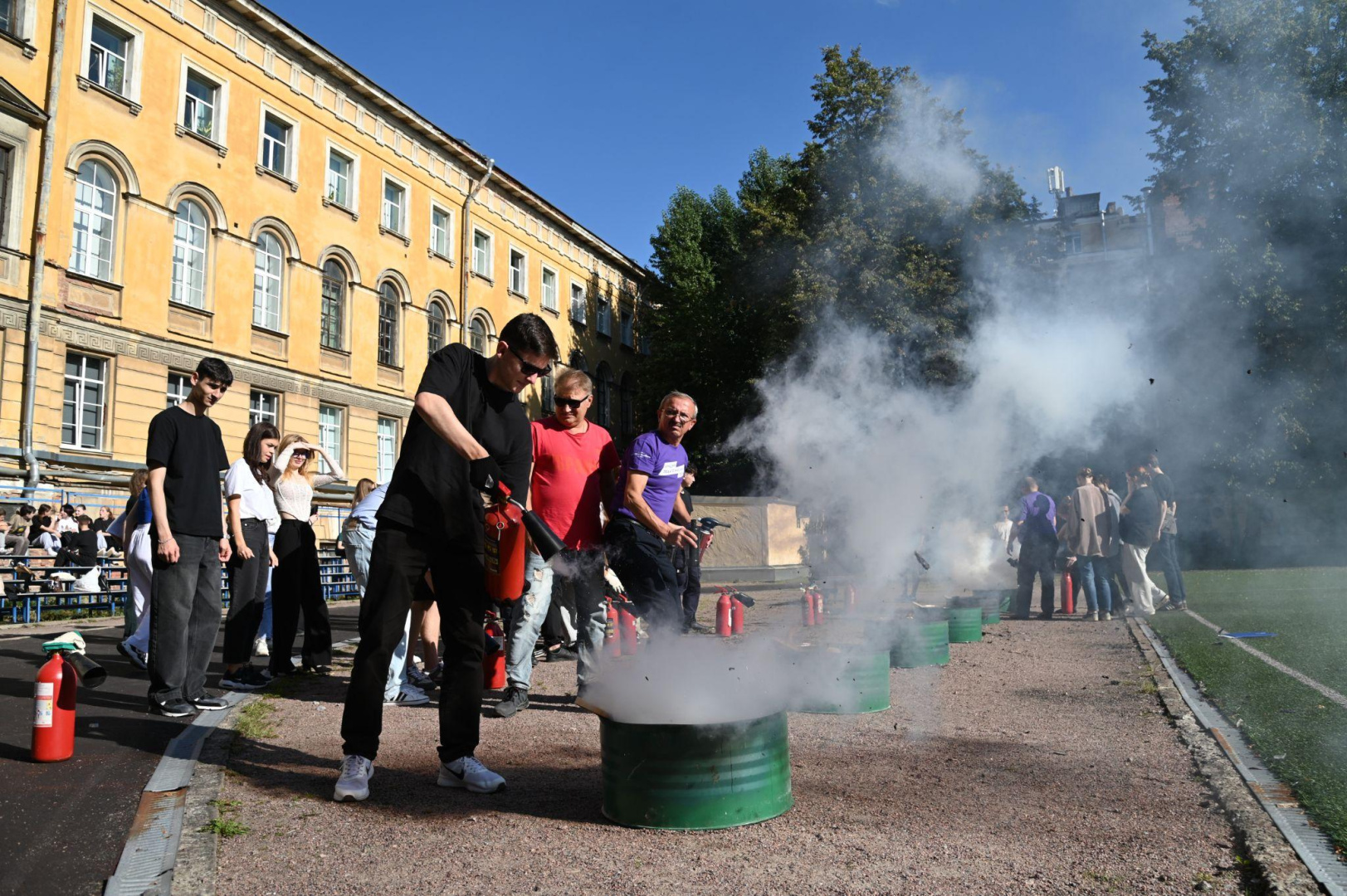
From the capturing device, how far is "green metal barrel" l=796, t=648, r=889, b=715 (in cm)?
580

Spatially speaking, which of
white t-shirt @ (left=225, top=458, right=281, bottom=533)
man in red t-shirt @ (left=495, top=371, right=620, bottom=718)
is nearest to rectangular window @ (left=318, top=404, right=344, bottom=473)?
white t-shirt @ (left=225, top=458, right=281, bottom=533)

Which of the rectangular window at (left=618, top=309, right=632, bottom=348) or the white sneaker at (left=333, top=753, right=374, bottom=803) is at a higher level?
the rectangular window at (left=618, top=309, right=632, bottom=348)

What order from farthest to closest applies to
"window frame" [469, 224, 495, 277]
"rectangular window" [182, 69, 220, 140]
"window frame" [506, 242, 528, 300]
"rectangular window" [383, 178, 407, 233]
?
"window frame" [506, 242, 528, 300] → "window frame" [469, 224, 495, 277] → "rectangular window" [383, 178, 407, 233] → "rectangular window" [182, 69, 220, 140]

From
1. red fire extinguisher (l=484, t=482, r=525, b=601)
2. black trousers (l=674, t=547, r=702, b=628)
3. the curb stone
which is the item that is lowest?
the curb stone

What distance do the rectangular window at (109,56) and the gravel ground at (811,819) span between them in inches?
826

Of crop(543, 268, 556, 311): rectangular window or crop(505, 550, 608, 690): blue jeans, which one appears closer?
crop(505, 550, 608, 690): blue jeans

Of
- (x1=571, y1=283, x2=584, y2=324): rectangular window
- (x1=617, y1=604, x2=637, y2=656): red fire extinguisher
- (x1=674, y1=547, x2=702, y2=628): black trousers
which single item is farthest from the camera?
(x1=571, y1=283, x2=584, y2=324): rectangular window

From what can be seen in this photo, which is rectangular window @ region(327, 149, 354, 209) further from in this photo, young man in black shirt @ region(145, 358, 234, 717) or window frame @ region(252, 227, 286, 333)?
young man in black shirt @ region(145, 358, 234, 717)

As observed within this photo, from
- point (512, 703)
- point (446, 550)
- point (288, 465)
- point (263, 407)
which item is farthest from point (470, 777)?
point (263, 407)

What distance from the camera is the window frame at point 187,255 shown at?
901 inches

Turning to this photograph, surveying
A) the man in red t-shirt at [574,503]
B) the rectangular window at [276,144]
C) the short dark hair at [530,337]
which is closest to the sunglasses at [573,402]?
the man in red t-shirt at [574,503]

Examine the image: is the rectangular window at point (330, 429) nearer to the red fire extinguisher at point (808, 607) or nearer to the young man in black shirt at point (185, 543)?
the red fire extinguisher at point (808, 607)

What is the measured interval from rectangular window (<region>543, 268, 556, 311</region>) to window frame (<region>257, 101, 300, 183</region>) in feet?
46.1

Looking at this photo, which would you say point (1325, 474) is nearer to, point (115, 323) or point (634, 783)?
point (634, 783)
